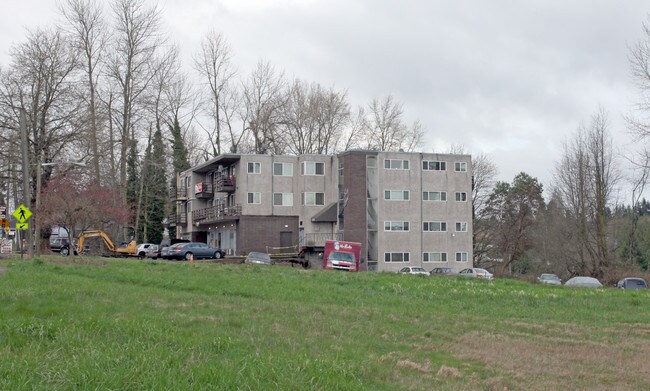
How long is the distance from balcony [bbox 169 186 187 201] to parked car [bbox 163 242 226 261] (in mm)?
24132

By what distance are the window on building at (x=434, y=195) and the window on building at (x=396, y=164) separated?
301 centimetres

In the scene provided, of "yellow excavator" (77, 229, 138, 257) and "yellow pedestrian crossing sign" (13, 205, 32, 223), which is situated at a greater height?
"yellow pedestrian crossing sign" (13, 205, 32, 223)

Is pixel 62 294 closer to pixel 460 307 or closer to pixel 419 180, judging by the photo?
pixel 460 307

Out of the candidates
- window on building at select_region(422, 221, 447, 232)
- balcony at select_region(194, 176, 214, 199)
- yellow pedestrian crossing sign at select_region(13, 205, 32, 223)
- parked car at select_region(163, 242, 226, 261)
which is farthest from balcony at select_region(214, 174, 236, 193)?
yellow pedestrian crossing sign at select_region(13, 205, 32, 223)

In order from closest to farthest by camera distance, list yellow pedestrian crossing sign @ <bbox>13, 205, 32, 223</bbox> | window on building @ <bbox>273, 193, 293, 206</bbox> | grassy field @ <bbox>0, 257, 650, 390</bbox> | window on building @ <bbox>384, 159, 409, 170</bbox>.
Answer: grassy field @ <bbox>0, 257, 650, 390</bbox>
yellow pedestrian crossing sign @ <bbox>13, 205, 32, 223</bbox>
window on building @ <bbox>384, 159, 409, 170</bbox>
window on building @ <bbox>273, 193, 293, 206</bbox>

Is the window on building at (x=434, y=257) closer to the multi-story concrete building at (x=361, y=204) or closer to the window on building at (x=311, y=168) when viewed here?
the multi-story concrete building at (x=361, y=204)

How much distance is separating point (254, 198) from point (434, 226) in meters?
16.6

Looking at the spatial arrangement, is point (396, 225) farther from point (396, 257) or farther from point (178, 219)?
point (178, 219)

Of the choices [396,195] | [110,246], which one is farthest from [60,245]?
[396,195]

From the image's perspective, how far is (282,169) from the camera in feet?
219

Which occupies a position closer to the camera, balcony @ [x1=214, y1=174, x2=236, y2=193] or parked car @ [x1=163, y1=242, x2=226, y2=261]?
parked car @ [x1=163, y1=242, x2=226, y2=261]

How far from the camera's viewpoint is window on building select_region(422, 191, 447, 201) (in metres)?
67.4

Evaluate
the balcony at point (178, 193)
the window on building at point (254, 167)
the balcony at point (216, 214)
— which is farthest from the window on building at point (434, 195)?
the balcony at point (178, 193)

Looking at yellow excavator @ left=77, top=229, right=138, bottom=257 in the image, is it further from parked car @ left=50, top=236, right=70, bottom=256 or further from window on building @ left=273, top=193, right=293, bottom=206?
window on building @ left=273, top=193, right=293, bottom=206
